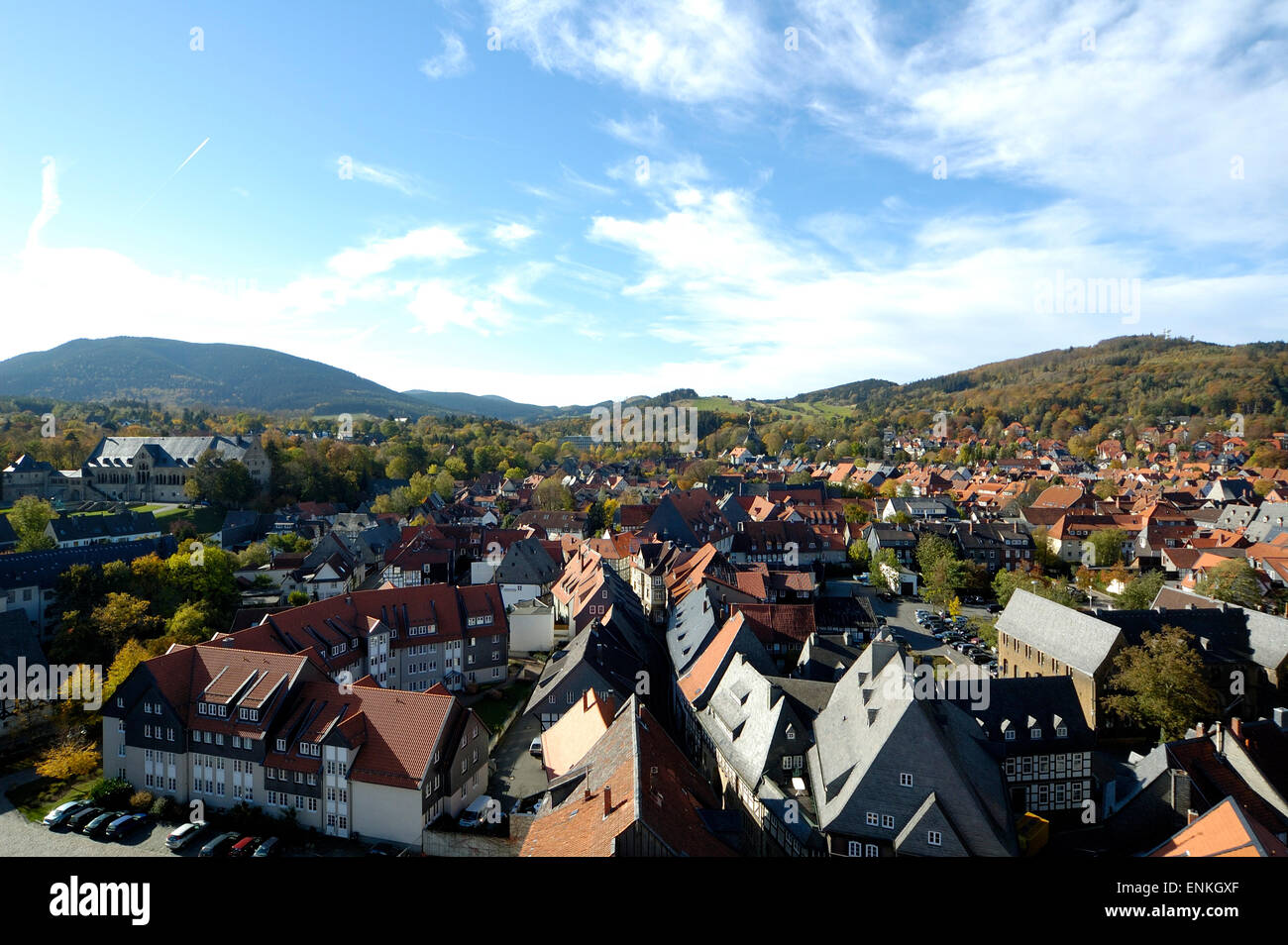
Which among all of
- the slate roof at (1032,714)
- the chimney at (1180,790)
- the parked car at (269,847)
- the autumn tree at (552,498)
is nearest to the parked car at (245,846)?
the parked car at (269,847)

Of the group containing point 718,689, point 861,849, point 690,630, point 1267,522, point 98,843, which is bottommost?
point 98,843

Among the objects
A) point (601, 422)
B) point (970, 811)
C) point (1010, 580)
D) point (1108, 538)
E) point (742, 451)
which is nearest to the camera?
point (970, 811)

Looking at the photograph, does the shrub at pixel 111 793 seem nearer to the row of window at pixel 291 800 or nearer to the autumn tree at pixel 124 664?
the autumn tree at pixel 124 664

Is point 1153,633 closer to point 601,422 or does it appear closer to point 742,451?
point 742,451

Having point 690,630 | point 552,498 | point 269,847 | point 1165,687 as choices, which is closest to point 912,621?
point 690,630

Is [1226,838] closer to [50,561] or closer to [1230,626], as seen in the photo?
[1230,626]
